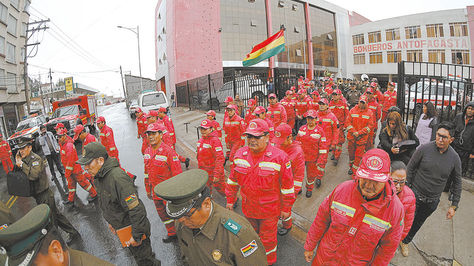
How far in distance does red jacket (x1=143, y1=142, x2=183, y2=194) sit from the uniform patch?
2.12 m

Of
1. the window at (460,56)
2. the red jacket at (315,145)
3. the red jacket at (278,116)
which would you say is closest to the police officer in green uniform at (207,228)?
the red jacket at (315,145)

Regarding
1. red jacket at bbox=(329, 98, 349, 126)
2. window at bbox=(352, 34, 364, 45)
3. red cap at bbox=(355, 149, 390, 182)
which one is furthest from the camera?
window at bbox=(352, 34, 364, 45)

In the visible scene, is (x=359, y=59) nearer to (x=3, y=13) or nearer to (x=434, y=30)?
(x=434, y=30)

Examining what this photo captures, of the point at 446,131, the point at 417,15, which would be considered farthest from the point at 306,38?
the point at 446,131

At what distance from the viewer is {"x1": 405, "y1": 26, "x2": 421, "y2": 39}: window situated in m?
28.7

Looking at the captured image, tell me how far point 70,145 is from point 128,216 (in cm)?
341

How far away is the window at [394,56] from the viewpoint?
29.9m

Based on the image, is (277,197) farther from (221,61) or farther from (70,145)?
(221,61)

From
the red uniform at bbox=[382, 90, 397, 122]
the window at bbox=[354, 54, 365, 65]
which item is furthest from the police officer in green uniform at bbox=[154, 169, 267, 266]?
the window at bbox=[354, 54, 365, 65]

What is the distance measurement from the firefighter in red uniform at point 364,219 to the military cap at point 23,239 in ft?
6.87

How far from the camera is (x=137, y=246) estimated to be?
267cm

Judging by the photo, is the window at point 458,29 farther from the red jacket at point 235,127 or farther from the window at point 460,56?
the red jacket at point 235,127

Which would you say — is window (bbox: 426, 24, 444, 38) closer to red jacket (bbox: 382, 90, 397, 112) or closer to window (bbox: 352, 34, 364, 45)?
window (bbox: 352, 34, 364, 45)

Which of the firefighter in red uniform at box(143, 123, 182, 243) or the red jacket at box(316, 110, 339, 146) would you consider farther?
the red jacket at box(316, 110, 339, 146)
